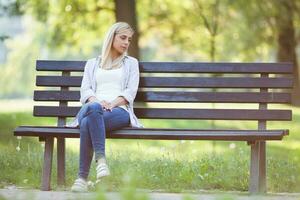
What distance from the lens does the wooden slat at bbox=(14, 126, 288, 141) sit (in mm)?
7012

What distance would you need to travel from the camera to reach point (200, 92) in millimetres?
7918

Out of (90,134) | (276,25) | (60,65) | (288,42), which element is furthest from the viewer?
(288,42)

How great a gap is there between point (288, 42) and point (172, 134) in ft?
53.0

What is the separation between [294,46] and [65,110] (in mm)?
15495

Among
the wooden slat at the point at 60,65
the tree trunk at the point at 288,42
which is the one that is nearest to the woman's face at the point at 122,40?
the wooden slat at the point at 60,65

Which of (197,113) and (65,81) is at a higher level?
(65,81)

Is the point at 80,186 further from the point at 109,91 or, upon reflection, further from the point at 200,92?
the point at 200,92

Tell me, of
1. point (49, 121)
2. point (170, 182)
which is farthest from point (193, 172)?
point (49, 121)

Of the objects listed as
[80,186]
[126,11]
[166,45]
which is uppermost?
[166,45]

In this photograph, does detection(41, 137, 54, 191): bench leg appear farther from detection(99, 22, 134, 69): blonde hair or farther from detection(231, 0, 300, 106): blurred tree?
detection(231, 0, 300, 106): blurred tree

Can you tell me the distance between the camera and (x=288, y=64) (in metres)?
7.77

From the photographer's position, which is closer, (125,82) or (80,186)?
→ (80,186)

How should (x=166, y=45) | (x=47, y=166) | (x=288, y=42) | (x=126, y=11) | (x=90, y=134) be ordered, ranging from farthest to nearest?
(x=166, y=45) → (x=288, y=42) → (x=126, y=11) → (x=47, y=166) → (x=90, y=134)

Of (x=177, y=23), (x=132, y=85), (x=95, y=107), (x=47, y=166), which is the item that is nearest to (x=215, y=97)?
(x=132, y=85)
